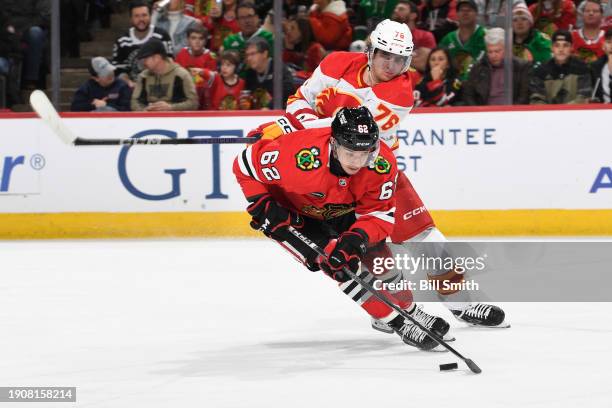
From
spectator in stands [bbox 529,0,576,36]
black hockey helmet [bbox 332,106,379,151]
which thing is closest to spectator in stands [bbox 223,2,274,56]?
spectator in stands [bbox 529,0,576,36]

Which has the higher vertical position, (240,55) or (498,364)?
(240,55)

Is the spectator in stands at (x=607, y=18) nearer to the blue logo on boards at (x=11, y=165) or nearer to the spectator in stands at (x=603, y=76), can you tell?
the spectator in stands at (x=603, y=76)

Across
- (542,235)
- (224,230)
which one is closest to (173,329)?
(224,230)

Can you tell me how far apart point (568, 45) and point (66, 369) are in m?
5.05

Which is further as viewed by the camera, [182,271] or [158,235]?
[158,235]

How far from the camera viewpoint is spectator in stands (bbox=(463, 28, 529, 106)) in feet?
27.6

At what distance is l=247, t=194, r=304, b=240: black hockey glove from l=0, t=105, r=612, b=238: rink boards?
3.63m

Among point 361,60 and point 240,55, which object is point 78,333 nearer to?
point 361,60

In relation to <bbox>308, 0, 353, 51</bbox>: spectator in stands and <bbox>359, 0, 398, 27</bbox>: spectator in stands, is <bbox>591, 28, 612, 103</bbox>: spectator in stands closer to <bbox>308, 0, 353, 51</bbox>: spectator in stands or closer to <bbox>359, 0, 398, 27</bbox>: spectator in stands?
<bbox>359, 0, 398, 27</bbox>: spectator in stands

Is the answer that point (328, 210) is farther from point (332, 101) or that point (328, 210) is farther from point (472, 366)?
point (472, 366)

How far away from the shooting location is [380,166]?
4621 millimetres

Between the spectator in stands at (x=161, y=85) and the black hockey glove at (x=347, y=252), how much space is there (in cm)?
421

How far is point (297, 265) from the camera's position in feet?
23.5

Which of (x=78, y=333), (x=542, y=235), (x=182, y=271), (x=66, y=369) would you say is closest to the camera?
(x=66, y=369)
